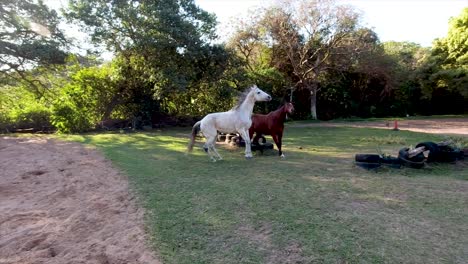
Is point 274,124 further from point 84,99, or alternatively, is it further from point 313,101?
point 313,101

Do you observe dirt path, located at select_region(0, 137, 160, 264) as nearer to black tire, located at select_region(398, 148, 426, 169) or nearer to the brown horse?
the brown horse

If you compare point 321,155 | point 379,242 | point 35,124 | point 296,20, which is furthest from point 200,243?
point 296,20

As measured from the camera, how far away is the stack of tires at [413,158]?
559 cm

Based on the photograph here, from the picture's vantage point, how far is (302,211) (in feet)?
11.7

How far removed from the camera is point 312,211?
358cm

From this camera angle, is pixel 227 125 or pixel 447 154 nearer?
pixel 447 154

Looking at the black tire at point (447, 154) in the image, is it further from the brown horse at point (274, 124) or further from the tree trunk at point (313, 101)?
the tree trunk at point (313, 101)

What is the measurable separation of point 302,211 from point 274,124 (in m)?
3.70

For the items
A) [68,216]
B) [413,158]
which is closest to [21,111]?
[68,216]

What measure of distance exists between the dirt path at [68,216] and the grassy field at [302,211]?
0.89ft

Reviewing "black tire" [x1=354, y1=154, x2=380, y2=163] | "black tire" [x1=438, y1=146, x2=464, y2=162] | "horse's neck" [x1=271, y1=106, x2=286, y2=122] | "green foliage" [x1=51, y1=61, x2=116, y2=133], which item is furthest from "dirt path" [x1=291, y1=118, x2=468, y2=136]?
"green foliage" [x1=51, y1=61, x2=116, y2=133]

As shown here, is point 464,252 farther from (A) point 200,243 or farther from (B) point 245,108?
(B) point 245,108

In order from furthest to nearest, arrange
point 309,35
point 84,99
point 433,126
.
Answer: point 309,35 < point 433,126 < point 84,99

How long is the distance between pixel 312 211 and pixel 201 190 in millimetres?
1635
